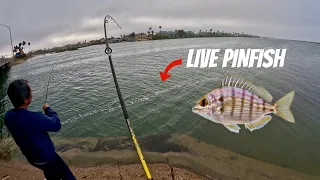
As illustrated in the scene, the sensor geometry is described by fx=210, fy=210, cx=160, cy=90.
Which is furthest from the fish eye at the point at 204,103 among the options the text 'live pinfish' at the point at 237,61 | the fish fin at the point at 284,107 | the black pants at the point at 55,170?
the text 'live pinfish' at the point at 237,61

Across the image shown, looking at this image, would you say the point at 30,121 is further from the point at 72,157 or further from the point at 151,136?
the point at 151,136

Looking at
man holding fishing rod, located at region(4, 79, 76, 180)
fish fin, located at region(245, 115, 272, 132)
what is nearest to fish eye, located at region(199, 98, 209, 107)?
fish fin, located at region(245, 115, 272, 132)

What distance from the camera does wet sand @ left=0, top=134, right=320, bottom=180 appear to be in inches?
295

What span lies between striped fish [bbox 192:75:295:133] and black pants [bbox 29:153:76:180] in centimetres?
298

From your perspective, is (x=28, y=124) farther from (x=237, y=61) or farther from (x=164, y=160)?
(x=237, y=61)

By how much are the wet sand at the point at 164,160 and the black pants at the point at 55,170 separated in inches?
122

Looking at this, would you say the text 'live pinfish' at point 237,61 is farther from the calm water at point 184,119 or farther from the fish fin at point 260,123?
the fish fin at point 260,123

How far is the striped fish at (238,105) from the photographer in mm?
2637

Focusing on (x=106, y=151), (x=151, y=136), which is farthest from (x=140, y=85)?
(x=106, y=151)

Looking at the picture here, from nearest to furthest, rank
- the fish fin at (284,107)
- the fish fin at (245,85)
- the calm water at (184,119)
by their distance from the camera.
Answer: the fish fin at (284,107)
the fish fin at (245,85)
the calm water at (184,119)

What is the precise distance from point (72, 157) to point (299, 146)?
10.8 meters

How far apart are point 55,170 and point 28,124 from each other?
123 centimetres

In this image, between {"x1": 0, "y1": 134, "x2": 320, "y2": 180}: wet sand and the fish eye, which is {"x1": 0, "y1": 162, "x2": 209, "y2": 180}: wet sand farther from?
the fish eye

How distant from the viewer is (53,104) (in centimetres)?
1791
